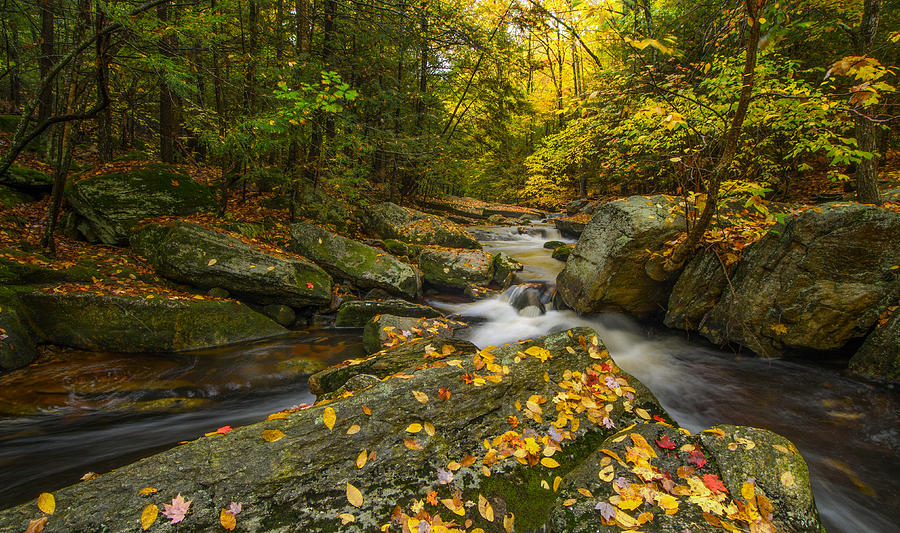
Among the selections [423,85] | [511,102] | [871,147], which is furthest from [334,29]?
[871,147]

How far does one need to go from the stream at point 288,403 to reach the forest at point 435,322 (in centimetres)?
3

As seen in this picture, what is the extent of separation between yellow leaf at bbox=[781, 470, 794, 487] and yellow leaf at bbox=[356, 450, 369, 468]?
254 cm

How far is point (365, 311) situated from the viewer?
671 cm

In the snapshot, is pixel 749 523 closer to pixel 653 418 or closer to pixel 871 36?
pixel 653 418

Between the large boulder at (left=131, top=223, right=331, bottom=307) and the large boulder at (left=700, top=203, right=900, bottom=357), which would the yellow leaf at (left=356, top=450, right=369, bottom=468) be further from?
the large boulder at (left=700, top=203, right=900, bottom=357)

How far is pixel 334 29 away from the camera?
30.4 ft

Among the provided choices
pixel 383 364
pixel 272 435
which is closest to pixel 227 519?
pixel 272 435

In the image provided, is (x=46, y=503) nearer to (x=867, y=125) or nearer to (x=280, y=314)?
(x=280, y=314)

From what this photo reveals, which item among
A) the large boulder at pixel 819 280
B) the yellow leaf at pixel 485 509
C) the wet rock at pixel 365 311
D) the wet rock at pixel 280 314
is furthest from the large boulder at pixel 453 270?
the yellow leaf at pixel 485 509

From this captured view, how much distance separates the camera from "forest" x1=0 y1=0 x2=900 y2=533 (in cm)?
213

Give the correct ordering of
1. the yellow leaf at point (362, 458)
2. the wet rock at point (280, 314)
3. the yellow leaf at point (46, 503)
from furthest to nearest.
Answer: the wet rock at point (280, 314)
the yellow leaf at point (362, 458)
the yellow leaf at point (46, 503)

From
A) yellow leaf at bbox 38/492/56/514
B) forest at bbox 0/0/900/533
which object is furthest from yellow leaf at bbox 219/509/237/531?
yellow leaf at bbox 38/492/56/514

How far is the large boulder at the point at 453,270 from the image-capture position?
8.75m

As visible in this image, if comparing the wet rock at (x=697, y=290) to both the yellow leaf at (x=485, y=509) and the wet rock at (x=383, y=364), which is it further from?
the yellow leaf at (x=485, y=509)
